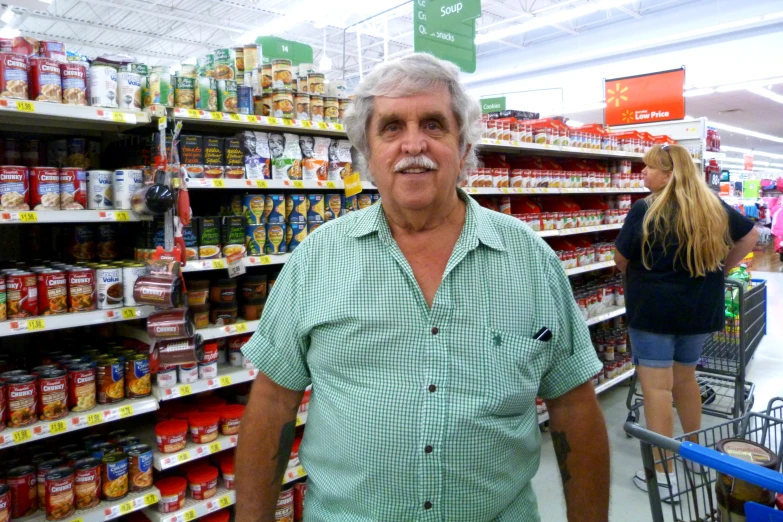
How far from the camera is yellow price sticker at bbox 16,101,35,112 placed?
200 centimetres

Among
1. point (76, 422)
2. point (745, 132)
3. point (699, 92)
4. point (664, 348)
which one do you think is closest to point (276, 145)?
point (76, 422)

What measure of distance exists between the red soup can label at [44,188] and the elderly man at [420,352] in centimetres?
123

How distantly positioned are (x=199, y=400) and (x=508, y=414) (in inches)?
80.3

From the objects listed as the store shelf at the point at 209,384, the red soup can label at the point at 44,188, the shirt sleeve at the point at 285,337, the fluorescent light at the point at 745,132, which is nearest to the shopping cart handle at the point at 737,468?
the shirt sleeve at the point at 285,337

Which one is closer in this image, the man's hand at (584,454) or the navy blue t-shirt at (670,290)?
the man's hand at (584,454)

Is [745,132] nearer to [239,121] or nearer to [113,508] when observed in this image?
[239,121]

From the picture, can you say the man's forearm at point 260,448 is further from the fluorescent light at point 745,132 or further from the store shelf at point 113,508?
the fluorescent light at point 745,132

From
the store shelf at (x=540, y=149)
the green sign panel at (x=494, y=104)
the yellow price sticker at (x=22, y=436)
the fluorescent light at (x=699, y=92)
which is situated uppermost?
the fluorescent light at (x=699, y=92)

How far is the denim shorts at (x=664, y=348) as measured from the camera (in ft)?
10.7

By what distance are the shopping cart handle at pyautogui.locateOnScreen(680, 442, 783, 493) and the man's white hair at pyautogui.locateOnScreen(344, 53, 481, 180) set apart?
95 centimetres

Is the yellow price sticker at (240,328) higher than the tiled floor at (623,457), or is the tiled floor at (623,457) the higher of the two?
the yellow price sticker at (240,328)

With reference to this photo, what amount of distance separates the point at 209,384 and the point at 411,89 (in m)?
1.79

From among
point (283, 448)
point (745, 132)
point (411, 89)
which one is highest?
point (745, 132)

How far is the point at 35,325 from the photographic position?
2.08m
